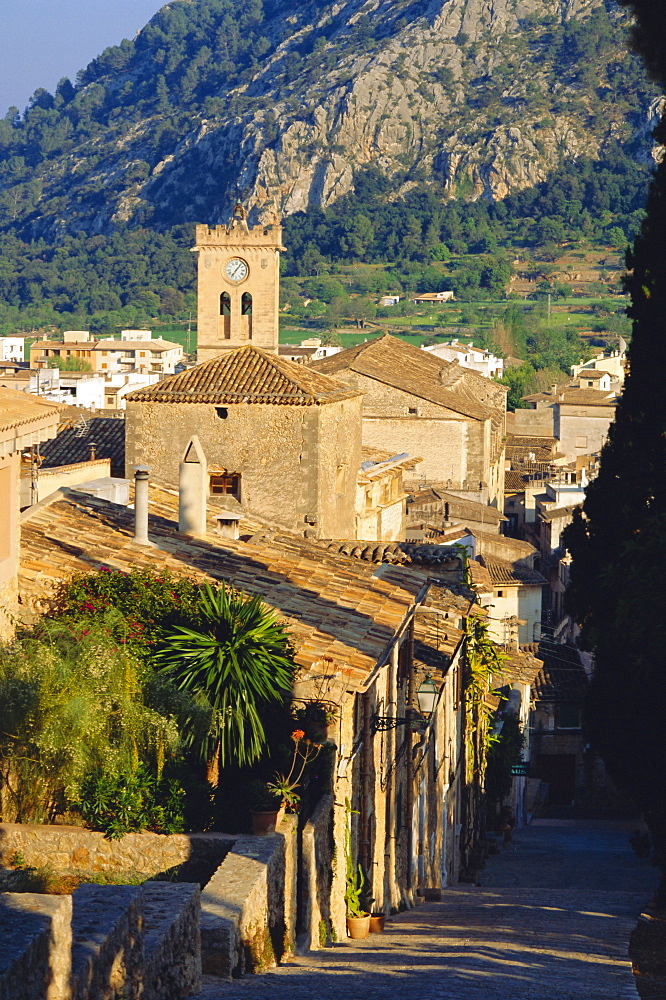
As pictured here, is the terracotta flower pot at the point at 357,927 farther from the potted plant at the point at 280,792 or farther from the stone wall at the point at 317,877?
the potted plant at the point at 280,792

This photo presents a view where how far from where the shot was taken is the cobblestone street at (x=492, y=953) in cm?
818

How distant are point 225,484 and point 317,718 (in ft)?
45.5

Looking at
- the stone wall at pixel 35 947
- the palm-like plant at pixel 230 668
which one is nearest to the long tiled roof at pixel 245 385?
the palm-like plant at pixel 230 668

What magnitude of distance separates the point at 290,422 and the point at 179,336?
16095 cm

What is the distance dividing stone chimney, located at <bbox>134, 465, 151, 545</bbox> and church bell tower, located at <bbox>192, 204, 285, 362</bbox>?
124ft

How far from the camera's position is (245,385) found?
25.4 m

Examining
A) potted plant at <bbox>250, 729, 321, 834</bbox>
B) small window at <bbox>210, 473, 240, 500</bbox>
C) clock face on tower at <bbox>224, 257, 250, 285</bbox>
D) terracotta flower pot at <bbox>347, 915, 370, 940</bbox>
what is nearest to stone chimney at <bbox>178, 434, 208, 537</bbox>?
terracotta flower pot at <bbox>347, 915, 370, 940</bbox>

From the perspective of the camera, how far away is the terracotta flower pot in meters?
12.5

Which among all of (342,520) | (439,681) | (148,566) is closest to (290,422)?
(342,520)

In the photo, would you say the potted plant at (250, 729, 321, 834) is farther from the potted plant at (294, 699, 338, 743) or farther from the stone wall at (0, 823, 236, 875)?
the stone wall at (0, 823, 236, 875)

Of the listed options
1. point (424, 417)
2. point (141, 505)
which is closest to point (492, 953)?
point (141, 505)

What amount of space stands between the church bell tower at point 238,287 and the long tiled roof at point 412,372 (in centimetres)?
418

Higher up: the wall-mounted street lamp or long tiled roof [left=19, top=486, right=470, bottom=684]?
long tiled roof [left=19, top=486, right=470, bottom=684]

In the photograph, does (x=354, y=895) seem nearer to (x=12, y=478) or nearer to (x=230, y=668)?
(x=230, y=668)
